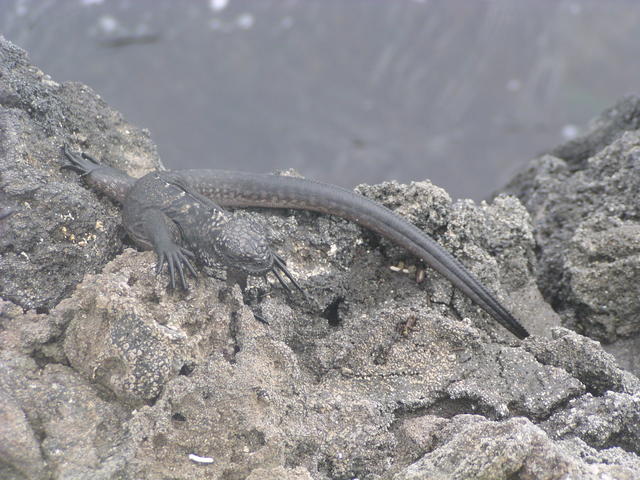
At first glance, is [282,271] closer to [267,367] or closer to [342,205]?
[342,205]

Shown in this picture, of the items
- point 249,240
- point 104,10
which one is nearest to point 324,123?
point 104,10

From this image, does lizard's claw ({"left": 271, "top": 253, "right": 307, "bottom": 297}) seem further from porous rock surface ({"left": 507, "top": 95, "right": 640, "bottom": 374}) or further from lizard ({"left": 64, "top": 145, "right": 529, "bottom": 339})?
porous rock surface ({"left": 507, "top": 95, "right": 640, "bottom": 374})

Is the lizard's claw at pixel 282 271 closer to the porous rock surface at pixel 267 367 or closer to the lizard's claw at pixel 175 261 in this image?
the porous rock surface at pixel 267 367

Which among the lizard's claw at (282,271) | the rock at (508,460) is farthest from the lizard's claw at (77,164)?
the rock at (508,460)

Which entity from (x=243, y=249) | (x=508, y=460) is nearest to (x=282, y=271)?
(x=243, y=249)

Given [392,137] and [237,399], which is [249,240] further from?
[392,137]
